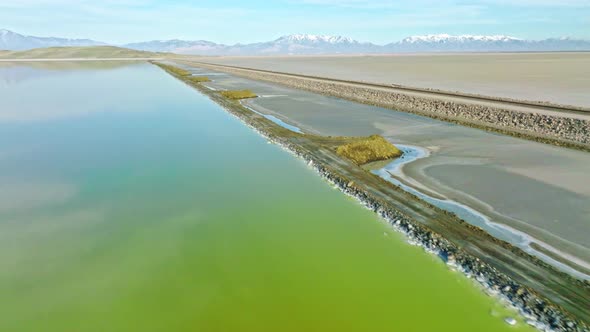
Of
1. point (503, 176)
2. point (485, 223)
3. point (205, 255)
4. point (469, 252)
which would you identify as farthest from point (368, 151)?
point (205, 255)

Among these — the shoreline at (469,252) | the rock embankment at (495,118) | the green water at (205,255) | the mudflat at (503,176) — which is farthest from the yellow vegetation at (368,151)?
the rock embankment at (495,118)

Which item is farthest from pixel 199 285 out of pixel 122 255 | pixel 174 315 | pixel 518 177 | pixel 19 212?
pixel 518 177

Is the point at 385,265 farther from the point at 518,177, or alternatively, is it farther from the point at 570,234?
the point at 518,177

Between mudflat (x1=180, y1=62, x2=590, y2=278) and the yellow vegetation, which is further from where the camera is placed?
the yellow vegetation

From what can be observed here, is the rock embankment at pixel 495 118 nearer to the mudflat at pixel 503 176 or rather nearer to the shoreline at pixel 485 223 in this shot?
the mudflat at pixel 503 176

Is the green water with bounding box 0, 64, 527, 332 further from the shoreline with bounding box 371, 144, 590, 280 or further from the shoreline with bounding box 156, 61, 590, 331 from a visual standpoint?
the shoreline with bounding box 371, 144, 590, 280

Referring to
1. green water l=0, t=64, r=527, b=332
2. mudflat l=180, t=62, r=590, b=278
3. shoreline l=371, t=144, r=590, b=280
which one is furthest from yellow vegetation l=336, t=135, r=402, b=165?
green water l=0, t=64, r=527, b=332
